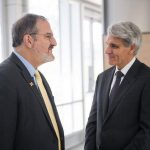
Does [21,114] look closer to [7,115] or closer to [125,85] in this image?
[7,115]

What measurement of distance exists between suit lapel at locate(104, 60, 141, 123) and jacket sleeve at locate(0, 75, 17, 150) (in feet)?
2.39

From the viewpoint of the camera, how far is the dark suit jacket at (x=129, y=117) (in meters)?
1.92

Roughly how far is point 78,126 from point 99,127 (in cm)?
430

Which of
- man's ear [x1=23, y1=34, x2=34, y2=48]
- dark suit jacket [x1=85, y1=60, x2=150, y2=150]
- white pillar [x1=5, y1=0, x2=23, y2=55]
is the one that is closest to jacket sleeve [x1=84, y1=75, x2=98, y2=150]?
dark suit jacket [x1=85, y1=60, x2=150, y2=150]

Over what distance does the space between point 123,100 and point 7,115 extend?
83 cm

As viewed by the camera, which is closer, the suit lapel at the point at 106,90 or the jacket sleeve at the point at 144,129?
the jacket sleeve at the point at 144,129

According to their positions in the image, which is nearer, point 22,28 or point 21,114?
point 21,114

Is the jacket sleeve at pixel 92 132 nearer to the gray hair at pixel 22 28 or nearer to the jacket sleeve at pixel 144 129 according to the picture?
the jacket sleeve at pixel 144 129

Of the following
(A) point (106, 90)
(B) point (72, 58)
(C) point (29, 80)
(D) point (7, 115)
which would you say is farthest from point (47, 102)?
(B) point (72, 58)

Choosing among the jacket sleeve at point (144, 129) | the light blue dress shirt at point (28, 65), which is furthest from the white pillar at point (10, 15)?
the jacket sleeve at point (144, 129)

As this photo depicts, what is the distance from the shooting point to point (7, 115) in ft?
4.99

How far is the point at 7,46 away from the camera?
4270 mm

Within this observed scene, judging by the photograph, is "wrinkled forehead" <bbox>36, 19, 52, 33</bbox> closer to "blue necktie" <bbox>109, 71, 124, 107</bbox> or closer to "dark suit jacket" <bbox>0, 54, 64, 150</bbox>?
"dark suit jacket" <bbox>0, 54, 64, 150</bbox>

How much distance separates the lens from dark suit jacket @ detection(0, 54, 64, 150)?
1.52m
